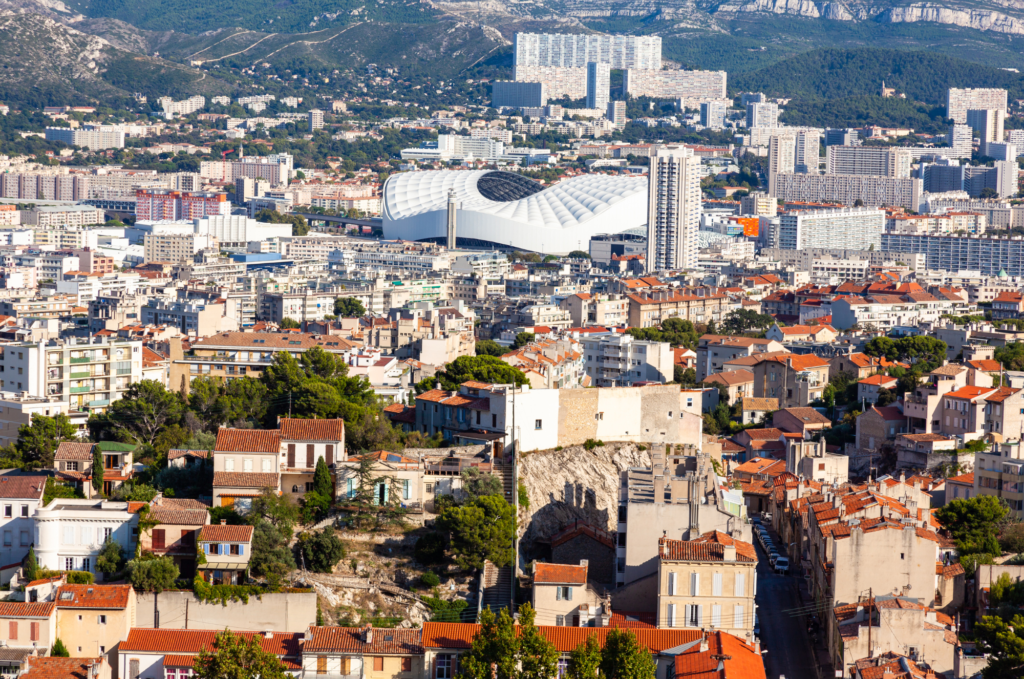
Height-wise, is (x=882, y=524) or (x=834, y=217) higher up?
(x=834, y=217)

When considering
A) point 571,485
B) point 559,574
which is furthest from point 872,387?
point 559,574

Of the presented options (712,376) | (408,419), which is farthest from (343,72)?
(408,419)

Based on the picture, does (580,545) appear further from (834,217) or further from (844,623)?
(834,217)

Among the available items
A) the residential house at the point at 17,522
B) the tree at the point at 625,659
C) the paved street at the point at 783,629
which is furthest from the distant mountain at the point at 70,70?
the tree at the point at 625,659

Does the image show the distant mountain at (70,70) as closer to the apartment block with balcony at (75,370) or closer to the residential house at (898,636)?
the apartment block with balcony at (75,370)

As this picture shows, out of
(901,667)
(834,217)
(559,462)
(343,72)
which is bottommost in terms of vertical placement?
(901,667)

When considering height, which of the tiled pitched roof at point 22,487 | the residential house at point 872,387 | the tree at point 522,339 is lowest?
the tiled pitched roof at point 22,487
